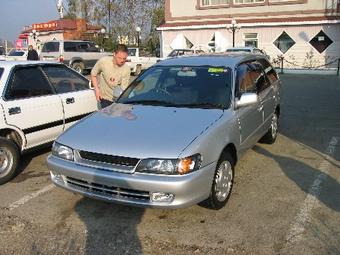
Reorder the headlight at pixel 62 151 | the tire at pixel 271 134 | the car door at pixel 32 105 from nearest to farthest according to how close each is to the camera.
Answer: the headlight at pixel 62 151 → the car door at pixel 32 105 → the tire at pixel 271 134

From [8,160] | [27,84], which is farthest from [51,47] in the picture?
[8,160]

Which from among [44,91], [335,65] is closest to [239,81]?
[44,91]

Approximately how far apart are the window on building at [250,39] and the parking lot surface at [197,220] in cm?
2298

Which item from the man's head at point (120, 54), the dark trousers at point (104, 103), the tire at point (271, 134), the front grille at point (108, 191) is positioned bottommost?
the tire at point (271, 134)

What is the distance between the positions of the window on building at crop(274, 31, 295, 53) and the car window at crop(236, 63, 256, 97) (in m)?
22.4

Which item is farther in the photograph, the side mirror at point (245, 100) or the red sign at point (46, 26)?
the red sign at point (46, 26)

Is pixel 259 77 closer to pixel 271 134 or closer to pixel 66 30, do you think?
pixel 271 134

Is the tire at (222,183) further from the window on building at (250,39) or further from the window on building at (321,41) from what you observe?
the window on building at (250,39)

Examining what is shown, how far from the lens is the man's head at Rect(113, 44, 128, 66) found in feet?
21.0

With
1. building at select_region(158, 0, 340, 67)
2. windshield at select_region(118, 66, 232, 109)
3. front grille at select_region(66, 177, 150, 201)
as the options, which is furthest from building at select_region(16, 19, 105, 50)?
front grille at select_region(66, 177, 150, 201)

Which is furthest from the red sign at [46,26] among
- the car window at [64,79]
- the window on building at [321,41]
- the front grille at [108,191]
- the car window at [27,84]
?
the front grille at [108,191]

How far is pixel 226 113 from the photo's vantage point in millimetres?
4848

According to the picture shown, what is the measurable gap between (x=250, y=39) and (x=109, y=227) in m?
25.7

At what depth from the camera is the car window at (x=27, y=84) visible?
5.75 m
